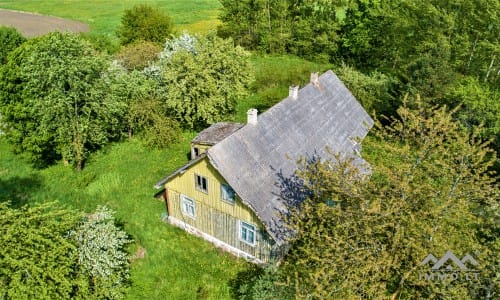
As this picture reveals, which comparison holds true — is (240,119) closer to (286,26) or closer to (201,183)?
(201,183)

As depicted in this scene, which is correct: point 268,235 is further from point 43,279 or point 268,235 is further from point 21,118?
point 21,118

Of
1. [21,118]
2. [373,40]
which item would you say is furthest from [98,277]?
[373,40]

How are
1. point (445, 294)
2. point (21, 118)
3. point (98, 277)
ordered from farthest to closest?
point (21, 118) → point (98, 277) → point (445, 294)

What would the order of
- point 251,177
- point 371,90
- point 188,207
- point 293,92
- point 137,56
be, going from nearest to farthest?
point 251,177 → point 188,207 → point 293,92 → point 371,90 → point 137,56

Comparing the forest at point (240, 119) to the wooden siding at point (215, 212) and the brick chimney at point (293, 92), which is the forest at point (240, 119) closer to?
the wooden siding at point (215, 212)

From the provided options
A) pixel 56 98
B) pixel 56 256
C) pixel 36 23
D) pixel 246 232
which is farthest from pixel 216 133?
pixel 36 23

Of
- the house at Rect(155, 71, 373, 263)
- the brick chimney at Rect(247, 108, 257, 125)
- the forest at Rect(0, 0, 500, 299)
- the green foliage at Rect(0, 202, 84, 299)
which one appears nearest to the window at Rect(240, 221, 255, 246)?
the house at Rect(155, 71, 373, 263)
